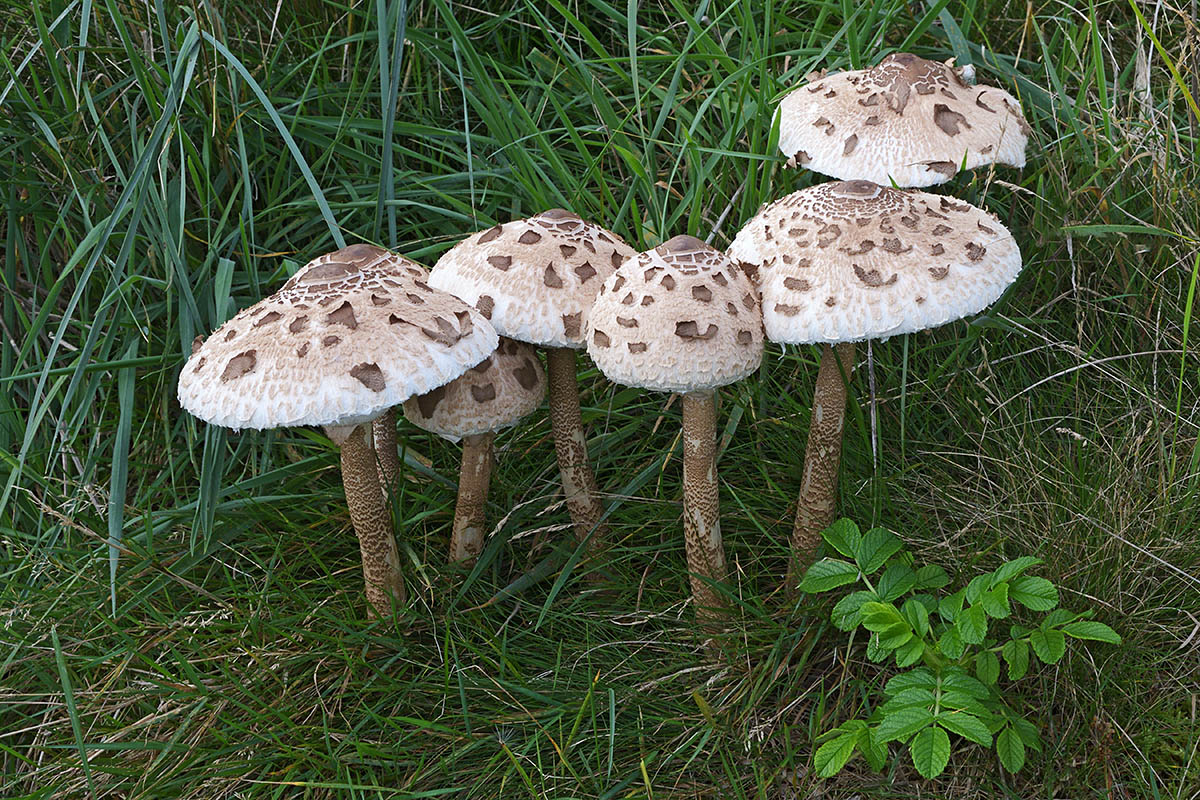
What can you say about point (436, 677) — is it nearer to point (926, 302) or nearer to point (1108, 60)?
point (926, 302)

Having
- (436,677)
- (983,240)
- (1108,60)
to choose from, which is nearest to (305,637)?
(436,677)

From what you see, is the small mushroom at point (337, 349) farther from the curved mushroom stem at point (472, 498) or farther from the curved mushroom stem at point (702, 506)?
the curved mushroom stem at point (702, 506)

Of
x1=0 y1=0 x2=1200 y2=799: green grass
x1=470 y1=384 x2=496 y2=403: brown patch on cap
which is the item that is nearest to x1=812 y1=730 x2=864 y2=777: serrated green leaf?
x1=0 y1=0 x2=1200 y2=799: green grass

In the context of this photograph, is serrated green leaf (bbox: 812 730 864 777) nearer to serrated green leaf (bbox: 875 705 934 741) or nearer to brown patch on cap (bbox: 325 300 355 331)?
serrated green leaf (bbox: 875 705 934 741)

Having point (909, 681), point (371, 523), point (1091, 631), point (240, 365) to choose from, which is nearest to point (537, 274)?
point (240, 365)

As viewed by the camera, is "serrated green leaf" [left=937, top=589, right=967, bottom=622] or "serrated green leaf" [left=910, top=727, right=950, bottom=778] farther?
"serrated green leaf" [left=937, top=589, right=967, bottom=622]

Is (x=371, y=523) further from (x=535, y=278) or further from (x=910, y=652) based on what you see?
(x=910, y=652)

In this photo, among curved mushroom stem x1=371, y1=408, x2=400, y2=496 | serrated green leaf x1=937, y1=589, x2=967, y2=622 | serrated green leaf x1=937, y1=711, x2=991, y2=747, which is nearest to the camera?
serrated green leaf x1=937, y1=711, x2=991, y2=747
